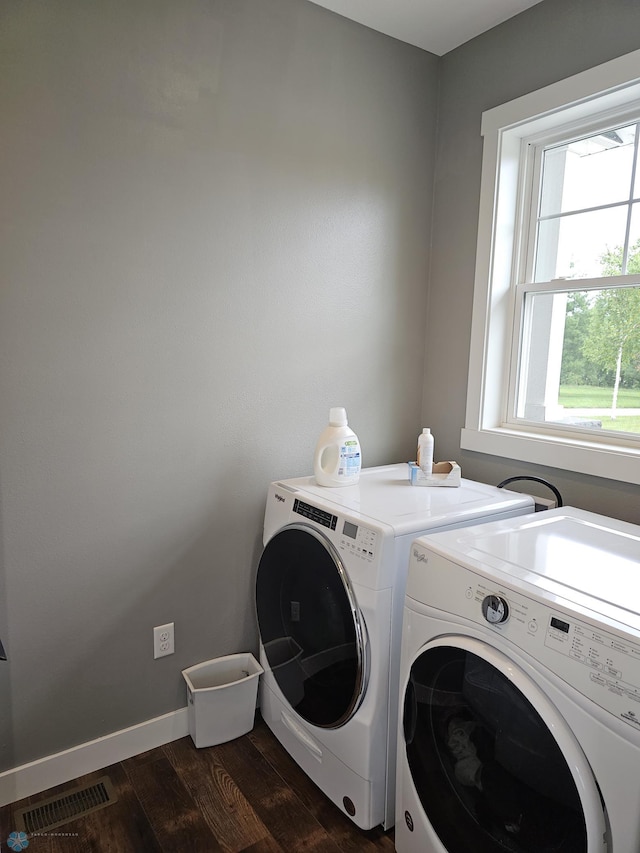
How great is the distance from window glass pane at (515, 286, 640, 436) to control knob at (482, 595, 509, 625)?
38.2 inches

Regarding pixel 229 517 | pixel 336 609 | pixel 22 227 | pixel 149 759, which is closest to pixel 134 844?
pixel 149 759

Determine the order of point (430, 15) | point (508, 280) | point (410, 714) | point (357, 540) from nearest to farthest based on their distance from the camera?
point (410, 714)
point (357, 540)
point (430, 15)
point (508, 280)

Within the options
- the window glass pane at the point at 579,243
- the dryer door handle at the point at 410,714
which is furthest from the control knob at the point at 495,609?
the window glass pane at the point at 579,243

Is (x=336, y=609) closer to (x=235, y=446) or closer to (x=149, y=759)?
(x=235, y=446)

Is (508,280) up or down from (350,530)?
up

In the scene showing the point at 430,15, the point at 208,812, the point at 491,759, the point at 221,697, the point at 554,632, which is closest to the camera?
the point at 554,632

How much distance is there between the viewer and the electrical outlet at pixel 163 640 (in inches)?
73.0

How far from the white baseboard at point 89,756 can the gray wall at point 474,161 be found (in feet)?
4.58

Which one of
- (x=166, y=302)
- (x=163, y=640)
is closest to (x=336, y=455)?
(x=166, y=302)

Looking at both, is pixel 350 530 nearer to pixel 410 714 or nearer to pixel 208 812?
pixel 410 714

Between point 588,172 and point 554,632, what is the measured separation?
5.21 feet

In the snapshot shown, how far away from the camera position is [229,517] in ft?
6.42

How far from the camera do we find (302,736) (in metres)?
1.76

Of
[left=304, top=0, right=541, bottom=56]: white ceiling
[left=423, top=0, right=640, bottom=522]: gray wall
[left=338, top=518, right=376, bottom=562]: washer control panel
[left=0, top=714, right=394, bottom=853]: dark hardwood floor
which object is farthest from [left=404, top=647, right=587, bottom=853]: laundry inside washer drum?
[left=304, top=0, right=541, bottom=56]: white ceiling
